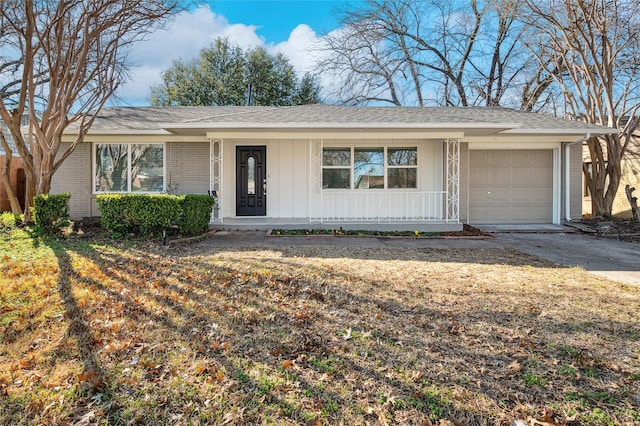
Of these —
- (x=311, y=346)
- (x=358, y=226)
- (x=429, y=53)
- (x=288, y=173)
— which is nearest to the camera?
(x=311, y=346)

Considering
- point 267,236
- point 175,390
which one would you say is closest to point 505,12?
point 267,236

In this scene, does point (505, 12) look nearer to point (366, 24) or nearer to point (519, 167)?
point (519, 167)

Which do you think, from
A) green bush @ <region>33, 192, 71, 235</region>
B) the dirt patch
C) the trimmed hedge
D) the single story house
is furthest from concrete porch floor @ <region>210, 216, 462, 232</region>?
the dirt patch

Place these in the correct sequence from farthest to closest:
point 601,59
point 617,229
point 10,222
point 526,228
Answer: point 601,59
point 526,228
point 617,229
point 10,222

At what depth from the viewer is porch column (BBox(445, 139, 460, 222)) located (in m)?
10.5

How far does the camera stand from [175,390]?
250 centimetres

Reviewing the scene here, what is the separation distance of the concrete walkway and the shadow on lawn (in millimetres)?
3116

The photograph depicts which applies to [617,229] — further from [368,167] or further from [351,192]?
[351,192]

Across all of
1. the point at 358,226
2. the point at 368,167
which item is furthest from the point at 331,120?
the point at 358,226

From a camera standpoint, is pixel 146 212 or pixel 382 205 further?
pixel 382 205

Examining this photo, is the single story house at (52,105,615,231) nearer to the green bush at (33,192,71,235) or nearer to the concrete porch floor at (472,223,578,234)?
the concrete porch floor at (472,223,578,234)

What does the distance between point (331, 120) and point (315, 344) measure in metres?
7.60

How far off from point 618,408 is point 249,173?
10081 millimetres

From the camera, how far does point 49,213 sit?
7961 mm
